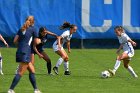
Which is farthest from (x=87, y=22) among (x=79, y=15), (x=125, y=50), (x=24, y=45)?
(x=24, y=45)

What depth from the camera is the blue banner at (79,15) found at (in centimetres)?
2939

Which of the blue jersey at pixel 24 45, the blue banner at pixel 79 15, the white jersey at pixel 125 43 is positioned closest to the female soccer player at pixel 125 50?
the white jersey at pixel 125 43

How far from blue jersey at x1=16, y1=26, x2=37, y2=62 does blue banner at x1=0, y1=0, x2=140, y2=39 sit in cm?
1560

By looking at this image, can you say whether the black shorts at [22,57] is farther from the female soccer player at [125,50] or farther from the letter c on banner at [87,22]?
the letter c on banner at [87,22]

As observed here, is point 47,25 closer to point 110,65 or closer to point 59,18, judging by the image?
point 59,18

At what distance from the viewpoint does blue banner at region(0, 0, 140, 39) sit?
96.4ft

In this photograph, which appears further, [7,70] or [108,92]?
[7,70]

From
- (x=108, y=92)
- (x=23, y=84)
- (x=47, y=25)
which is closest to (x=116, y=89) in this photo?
(x=108, y=92)

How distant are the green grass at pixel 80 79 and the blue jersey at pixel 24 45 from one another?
1.19 metres

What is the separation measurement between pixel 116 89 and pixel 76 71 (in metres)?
Answer: 4.85

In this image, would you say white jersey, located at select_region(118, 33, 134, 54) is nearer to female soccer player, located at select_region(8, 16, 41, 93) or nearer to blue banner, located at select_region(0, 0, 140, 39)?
female soccer player, located at select_region(8, 16, 41, 93)

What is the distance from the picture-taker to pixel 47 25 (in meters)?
29.6

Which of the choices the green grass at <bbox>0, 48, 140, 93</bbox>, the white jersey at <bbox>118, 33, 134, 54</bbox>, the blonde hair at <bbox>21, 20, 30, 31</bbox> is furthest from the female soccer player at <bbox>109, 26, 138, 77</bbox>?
the blonde hair at <bbox>21, 20, 30, 31</bbox>

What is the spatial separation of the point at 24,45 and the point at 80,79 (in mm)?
4076
